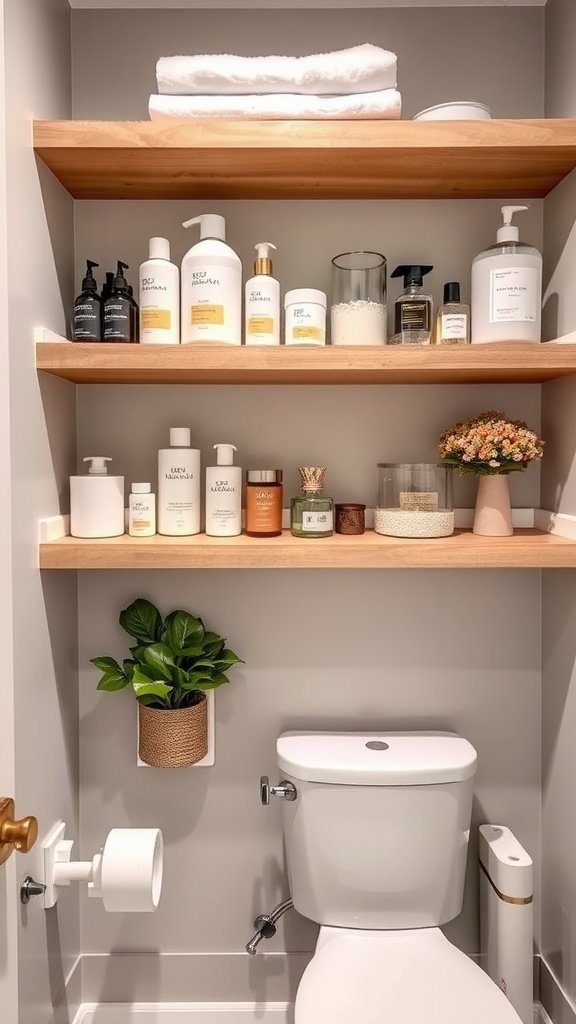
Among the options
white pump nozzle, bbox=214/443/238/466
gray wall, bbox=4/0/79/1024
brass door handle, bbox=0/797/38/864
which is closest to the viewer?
brass door handle, bbox=0/797/38/864

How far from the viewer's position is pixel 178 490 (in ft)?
3.79

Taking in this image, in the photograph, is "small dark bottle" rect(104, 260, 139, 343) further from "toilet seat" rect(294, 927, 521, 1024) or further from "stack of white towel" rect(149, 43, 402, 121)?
"toilet seat" rect(294, 927, 521, 1024)

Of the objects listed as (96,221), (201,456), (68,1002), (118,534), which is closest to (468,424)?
(201,456)

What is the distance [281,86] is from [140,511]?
2.50 ft

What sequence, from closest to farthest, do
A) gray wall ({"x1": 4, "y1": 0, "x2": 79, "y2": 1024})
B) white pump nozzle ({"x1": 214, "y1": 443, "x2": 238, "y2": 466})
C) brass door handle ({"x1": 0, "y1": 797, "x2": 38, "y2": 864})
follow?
brass door handle ({"x1": 0, "y1": 797, "x2": 38, "y2": 864}), gray wall ({"x1": 4, "y1": 0, "x2": 79, "y2": 1024}), white pump nozzle ({"x1": 214, "y1": 443, "x2": 238, "y2": 466})

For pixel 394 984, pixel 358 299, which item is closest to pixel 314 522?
pixel 358 299

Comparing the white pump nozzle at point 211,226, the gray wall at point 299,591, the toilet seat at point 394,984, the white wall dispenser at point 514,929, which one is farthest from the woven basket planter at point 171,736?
the white pump nozzle at point 211,226

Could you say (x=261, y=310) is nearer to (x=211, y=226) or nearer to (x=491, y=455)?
(x=211, y=226)

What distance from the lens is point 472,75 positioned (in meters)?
1.24

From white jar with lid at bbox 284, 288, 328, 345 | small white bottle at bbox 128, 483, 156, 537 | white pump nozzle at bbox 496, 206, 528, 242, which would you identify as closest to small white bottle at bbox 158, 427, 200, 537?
small white bottle at bbox 128, 483, 156, 537

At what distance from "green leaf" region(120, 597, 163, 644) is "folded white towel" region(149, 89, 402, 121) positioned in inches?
34.2

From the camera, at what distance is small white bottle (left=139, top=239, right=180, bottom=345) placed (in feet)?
3.57

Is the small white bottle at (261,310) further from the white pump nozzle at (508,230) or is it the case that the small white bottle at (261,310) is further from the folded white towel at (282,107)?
the white pump nozzle at (508,230)

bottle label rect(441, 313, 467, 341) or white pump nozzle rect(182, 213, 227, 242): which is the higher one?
white pump nozzle rect(182, 213, 227, 242)
